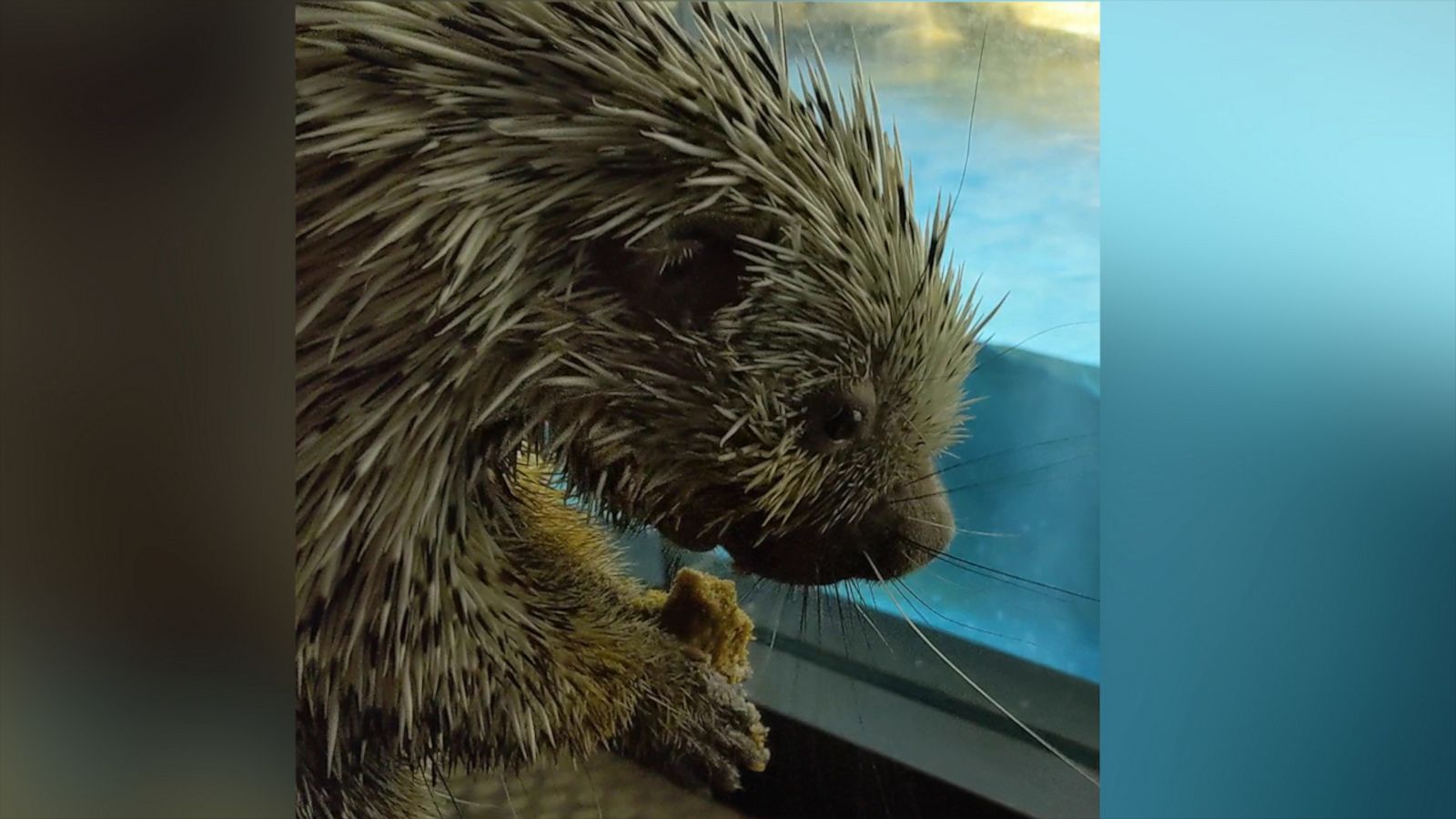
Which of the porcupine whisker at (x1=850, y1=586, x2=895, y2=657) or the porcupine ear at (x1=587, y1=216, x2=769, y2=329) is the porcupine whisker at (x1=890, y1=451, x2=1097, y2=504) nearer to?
the porcupine whisker at (x1=850, y1=586, x2=895, y2=657)

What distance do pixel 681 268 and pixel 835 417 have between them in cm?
20

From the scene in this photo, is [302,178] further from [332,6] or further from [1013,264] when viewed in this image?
[1013,264]

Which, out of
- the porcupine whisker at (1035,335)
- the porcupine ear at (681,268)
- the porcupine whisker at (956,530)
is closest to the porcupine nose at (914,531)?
the porcupine whisker at (956,530)

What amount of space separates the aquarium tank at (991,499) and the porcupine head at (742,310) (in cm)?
3

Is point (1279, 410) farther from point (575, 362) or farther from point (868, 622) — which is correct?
point (575, 362)

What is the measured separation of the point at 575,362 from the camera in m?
0.90

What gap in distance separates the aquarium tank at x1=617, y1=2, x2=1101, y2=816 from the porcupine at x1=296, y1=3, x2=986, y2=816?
1.1 inches

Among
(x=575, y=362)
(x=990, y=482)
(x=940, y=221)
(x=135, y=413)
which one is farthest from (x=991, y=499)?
(x=135, y=413)

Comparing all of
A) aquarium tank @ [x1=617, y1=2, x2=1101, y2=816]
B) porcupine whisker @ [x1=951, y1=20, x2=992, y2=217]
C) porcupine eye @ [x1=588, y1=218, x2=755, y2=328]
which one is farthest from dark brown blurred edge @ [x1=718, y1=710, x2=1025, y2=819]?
porcupine whisker @ [x1=951, y1=20, x2=992, y2=217]

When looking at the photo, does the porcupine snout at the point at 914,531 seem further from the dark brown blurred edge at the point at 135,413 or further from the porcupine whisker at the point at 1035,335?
the dark brown blurred edge at the point at 135,413

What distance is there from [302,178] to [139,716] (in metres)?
0.55

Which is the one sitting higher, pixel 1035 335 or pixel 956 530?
pixel 1035 335

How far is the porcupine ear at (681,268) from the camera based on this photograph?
906 millimetres

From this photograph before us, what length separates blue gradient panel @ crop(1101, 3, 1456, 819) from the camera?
933 mm
